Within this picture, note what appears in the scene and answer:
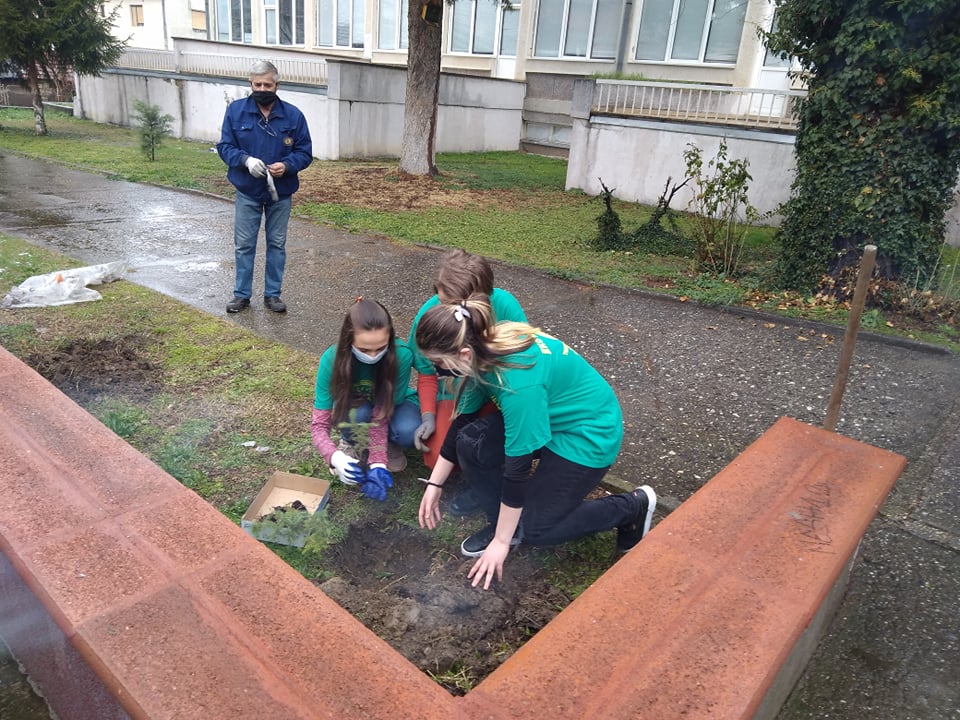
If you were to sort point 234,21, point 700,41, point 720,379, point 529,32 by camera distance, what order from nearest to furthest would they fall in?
point 720,379 < point 700,41 < point 529,32 < point 234,21

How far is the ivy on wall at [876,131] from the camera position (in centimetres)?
545

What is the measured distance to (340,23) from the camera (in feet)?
78.2

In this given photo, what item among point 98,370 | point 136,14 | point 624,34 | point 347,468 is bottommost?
point 98,370

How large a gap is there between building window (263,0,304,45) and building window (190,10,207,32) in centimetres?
413

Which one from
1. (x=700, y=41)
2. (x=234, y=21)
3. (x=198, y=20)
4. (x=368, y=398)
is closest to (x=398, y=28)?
(x=234, y=21)

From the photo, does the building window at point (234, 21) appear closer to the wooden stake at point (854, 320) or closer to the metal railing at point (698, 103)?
the metal railing at point (698, 103)

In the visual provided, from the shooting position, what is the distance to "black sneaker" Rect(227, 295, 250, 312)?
5.38 m

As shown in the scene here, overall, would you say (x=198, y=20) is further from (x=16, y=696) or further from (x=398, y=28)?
(x=16, y=696)

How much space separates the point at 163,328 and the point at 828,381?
4515mm

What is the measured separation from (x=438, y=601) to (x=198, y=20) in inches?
1255

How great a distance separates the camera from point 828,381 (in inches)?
184

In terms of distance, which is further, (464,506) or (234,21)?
(234,21)

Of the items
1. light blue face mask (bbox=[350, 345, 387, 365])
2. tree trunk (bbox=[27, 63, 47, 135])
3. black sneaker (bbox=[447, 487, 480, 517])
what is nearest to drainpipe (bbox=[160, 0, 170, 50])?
tree trunk (bbox=[27, 63, 47, 135])

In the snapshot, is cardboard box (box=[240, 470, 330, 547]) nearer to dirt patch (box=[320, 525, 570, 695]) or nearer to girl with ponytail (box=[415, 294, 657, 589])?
dirt patch (box=[320, 525, 570, 695])
